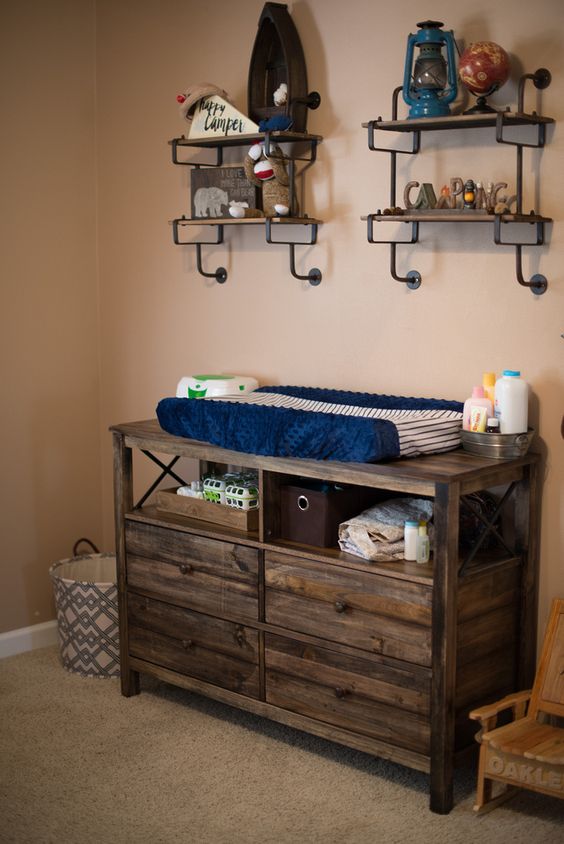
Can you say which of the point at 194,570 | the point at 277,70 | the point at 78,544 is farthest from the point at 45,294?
the point at 194,570

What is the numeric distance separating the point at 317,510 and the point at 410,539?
28cm

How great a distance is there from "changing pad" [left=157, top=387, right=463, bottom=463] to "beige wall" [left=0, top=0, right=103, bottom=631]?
872mm

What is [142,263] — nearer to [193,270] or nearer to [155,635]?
[193,270]

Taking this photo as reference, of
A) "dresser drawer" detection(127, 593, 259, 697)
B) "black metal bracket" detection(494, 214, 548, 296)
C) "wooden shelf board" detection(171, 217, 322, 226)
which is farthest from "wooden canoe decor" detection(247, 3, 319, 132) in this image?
"dresser drawer" detection(127, 593, 259, 697)

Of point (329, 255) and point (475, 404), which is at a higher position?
point (329, 255)

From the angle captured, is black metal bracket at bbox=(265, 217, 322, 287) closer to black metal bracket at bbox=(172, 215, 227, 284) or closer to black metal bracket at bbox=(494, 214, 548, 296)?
black metal bracket at bbox=(172, 215, 227, 284)

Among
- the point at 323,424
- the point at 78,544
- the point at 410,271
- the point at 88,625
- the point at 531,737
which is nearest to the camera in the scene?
the point at 531,737

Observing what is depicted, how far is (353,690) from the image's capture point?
8.82ft

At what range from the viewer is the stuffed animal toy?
3121 mm

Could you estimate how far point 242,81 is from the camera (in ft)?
11.0

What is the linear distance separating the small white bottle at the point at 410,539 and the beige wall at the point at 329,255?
15.1 inches

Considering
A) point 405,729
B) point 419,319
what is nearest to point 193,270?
point 419,319

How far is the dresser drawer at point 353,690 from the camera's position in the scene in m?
2.56

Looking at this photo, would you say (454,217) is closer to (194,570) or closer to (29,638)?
(194,570)
